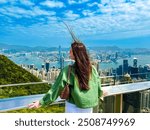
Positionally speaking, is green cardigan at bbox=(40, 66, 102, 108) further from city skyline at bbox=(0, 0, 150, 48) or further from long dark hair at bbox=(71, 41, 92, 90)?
city skyline at bbox=(0, 0, 150, 48)

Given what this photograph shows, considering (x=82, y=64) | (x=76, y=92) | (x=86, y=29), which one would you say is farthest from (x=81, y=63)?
(x=86, y=29)

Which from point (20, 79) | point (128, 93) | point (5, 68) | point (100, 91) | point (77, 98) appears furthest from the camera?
point (5, 68)

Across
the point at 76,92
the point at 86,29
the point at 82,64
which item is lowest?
the point at 76,92

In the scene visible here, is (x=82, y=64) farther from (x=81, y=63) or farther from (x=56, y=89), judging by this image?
(x=56, y=89)

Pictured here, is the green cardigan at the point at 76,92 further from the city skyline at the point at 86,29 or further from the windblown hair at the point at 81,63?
the city skyline at the point at 86,29

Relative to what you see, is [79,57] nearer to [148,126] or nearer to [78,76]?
[78,76]

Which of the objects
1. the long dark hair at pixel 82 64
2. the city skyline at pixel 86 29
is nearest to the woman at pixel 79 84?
the long dark hair at pixel 82 64

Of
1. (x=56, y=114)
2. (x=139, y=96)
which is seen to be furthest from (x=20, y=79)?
(x=56, y=114)
